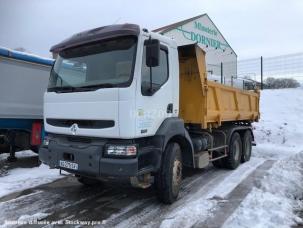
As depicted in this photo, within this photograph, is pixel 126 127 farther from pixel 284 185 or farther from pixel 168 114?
pixel 284 185

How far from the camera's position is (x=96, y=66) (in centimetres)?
594

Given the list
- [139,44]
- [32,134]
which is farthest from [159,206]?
[32,134]

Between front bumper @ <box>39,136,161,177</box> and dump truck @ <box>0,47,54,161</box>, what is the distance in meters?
3.28

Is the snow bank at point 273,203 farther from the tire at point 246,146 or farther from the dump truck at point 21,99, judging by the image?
the dump truck at point 21,99

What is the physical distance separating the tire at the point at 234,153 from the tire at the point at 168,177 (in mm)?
3425

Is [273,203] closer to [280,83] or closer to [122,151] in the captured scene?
[122,151]

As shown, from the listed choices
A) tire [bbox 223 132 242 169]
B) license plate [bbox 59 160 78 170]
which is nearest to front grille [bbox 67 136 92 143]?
license plate [bbox 59 160 78 170]

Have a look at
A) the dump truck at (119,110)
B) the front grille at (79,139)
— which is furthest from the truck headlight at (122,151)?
the front grille at (79,139)

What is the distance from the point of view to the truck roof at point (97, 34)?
5.68 m

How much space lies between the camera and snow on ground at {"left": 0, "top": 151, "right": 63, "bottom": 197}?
291 inches

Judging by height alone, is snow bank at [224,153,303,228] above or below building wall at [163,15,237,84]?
below

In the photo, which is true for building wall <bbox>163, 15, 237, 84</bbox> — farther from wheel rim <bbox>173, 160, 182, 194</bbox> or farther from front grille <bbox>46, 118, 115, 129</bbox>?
front grille <bbox>46, 118, 115, 129</bbox>

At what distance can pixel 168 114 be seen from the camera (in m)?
6.44

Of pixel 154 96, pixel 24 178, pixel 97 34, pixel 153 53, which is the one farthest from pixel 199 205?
pixel 24 178
